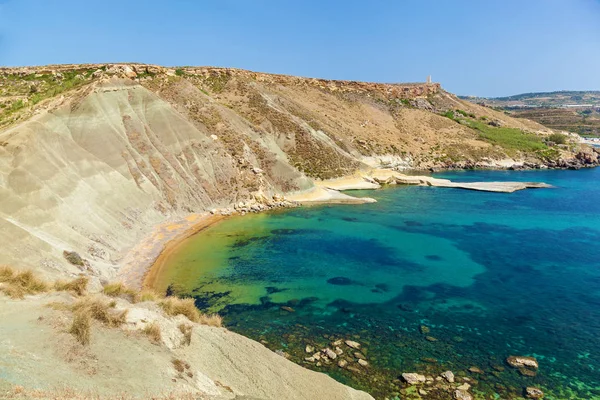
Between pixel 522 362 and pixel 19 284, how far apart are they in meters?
21.8

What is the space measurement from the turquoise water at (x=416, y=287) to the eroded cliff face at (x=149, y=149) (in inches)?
251

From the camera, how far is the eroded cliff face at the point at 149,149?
93.8ft

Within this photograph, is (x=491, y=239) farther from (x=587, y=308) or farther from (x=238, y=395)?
(x=238, y=395)

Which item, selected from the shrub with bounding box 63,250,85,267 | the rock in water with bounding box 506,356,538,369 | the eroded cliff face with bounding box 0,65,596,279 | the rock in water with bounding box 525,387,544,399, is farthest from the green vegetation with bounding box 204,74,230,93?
the rock in water with bounding box 525,387,544,399

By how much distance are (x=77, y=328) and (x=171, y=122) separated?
4086 cm

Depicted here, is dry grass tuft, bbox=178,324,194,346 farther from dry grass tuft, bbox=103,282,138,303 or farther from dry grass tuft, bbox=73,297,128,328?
dry grass tuft, bbox=103,282,138,303

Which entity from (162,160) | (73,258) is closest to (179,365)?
(73,258)

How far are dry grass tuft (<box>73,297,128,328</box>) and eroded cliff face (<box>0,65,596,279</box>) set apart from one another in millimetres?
10106

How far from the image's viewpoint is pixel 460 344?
65.5 ft

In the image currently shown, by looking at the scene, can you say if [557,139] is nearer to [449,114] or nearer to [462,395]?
[449,114]

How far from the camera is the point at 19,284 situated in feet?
52.1

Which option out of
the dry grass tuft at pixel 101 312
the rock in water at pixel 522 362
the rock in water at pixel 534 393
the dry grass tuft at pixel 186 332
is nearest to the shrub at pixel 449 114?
the rock in water at pixel 522 362

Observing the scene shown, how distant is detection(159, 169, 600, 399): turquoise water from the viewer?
18719 mm

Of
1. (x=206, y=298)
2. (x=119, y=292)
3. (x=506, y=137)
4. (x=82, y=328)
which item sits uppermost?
(x=506, y=137)
